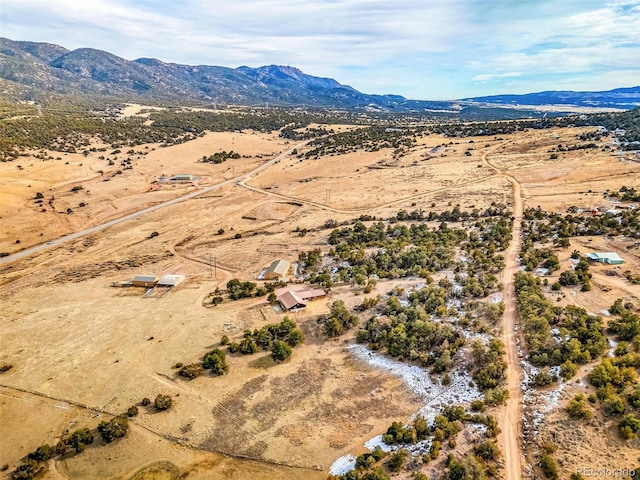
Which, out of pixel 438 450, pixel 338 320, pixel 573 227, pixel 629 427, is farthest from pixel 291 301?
pixel 573 227

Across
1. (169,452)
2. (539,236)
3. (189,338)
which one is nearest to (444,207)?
(539,236)

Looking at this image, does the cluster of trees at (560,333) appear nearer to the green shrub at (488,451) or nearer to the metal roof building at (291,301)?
the green shrub at (488,451)

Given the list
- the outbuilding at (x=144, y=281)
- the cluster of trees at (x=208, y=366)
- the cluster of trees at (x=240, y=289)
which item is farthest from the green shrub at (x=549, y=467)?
the outbuilding at (x=144, y=281)

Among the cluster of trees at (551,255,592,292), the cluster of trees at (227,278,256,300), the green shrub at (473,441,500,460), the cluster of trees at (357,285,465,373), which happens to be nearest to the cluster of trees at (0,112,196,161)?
the cluster of trees at (227,278,256,300)

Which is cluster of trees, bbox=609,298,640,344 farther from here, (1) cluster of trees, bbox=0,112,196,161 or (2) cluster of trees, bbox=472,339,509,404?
A: (1) cluster of trees, bbox=0,112,196,161

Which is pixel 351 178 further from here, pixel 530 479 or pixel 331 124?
pixel 331 124

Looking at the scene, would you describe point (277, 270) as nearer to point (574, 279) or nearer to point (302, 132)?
point (574, 279)

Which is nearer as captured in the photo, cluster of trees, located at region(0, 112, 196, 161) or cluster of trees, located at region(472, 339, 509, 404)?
cluster of trees, located at region(472, 339, 509, 404)
